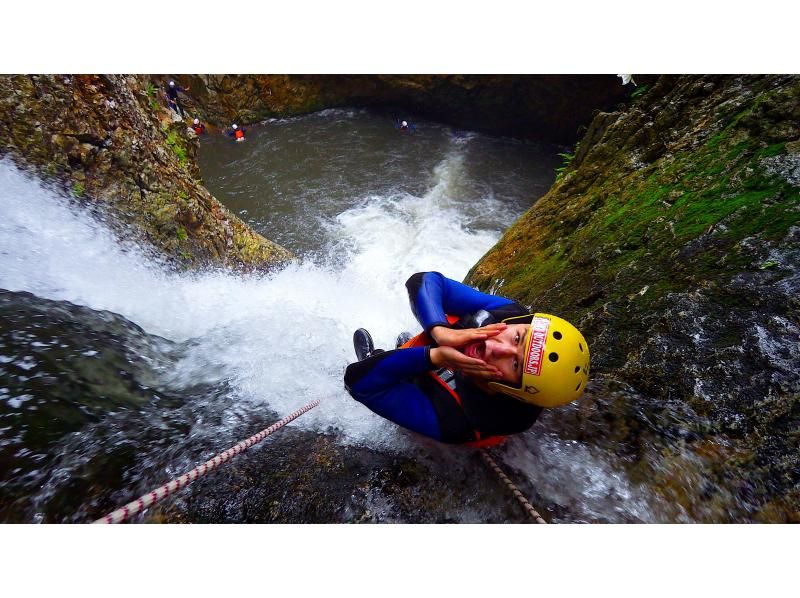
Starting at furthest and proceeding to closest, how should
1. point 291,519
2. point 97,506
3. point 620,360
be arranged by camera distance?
point 620,360
point 291,519
point 97,506

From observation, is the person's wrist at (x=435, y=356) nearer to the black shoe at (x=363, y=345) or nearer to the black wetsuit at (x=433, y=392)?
the black wetsuit at (x=433, y=392)

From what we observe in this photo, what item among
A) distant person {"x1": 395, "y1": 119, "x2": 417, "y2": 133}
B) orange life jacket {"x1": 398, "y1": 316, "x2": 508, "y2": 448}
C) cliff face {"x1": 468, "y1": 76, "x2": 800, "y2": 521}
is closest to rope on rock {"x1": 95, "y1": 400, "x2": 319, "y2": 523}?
orange life jacket {"x1": 398, "y1": 316, "x2": 508, "y2": 448}

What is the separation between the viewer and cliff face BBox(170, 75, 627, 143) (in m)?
14.2

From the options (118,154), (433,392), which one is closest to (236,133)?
(118,154)

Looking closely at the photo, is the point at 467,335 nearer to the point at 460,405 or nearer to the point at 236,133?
the point at 460,405

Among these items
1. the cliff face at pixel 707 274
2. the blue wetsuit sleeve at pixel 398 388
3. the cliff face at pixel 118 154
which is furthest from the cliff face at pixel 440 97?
the blue wetsuit sleeve at pixel 398 388

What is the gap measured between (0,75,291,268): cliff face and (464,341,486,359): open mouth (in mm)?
3957

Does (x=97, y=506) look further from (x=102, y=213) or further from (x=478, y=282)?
(x=478, y=282)

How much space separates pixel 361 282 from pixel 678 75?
6097mm

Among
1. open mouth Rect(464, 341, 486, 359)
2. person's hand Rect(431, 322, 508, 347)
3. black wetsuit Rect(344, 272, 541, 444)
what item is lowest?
black wetsuit Rect(344, 272, 541, 444)

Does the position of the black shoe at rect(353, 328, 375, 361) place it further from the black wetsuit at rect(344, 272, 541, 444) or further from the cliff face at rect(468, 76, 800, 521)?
the cliff face at rect(468, 76, 800, 521)

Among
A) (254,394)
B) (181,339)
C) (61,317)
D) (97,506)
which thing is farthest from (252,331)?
(97,506)

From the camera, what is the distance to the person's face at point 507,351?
220 cm

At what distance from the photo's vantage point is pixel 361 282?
8.69 m
